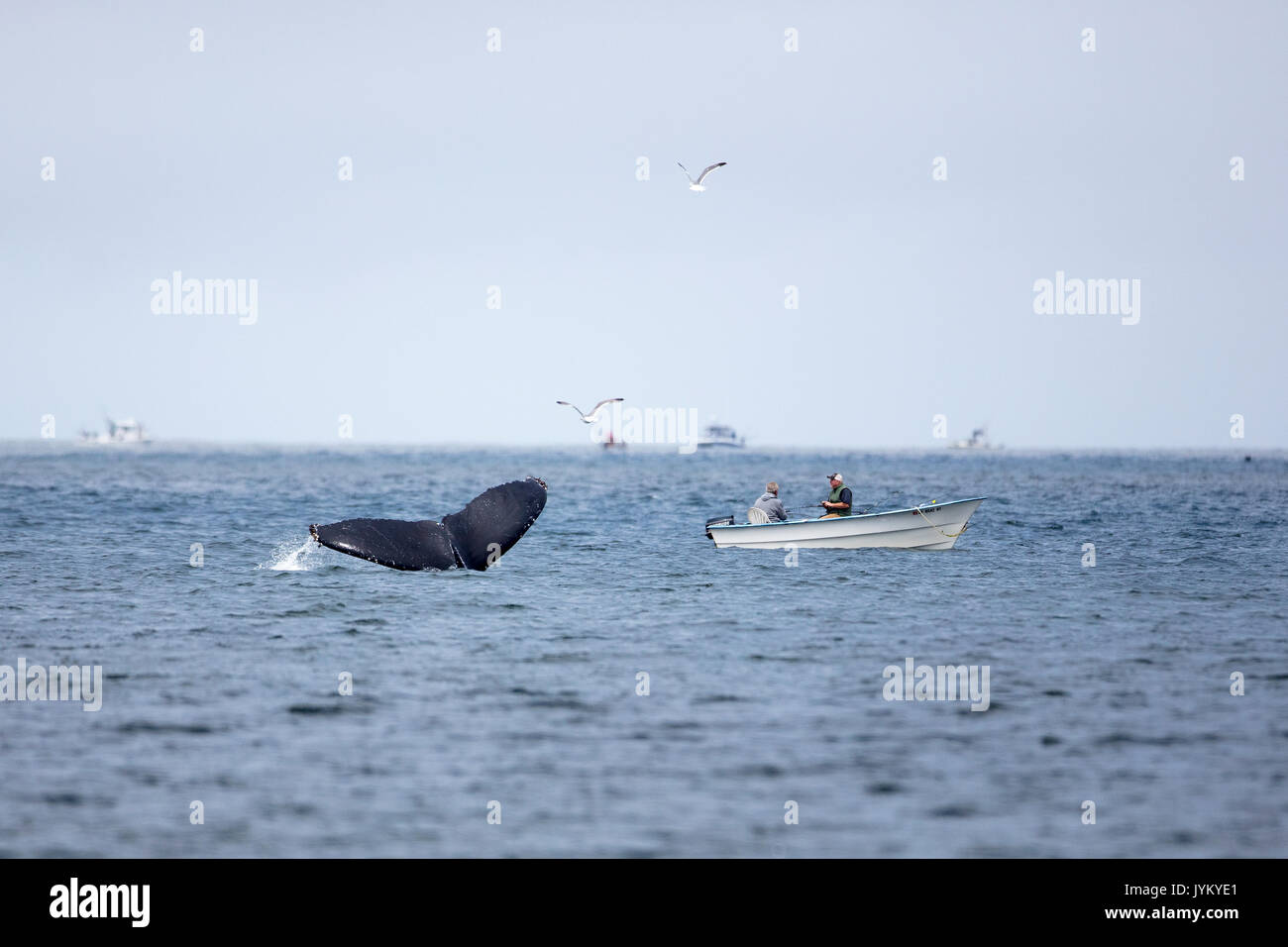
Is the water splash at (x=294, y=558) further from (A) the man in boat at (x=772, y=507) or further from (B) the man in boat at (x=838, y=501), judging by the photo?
(B) the man in boat at (x=838, y=501)

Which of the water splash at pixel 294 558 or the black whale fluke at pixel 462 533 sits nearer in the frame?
the black whale fluke at pixel 462 533

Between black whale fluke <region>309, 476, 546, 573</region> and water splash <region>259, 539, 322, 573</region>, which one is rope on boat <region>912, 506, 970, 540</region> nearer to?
black whale fluke <region>309, 476, 546, 573</region>

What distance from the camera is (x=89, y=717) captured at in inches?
675

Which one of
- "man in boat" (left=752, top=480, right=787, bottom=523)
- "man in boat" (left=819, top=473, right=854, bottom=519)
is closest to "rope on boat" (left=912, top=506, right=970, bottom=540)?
"man in boat" (left=819, top=473, right=854, bottom=519)

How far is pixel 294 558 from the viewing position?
39469 millimetres

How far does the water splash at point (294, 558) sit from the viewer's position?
36.6 metres

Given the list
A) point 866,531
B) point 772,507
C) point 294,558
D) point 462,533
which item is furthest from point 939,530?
point 294,558

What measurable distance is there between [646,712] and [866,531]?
21.9 m

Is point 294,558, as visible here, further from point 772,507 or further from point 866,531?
point 866,531

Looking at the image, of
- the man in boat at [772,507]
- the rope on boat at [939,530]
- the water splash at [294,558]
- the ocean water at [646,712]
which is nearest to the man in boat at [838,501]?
the man in boat at [772,507]

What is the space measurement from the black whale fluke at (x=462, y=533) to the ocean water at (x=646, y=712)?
635mm
